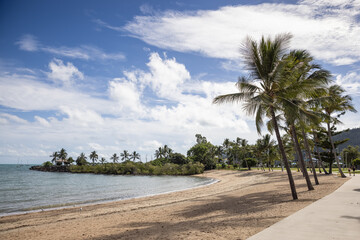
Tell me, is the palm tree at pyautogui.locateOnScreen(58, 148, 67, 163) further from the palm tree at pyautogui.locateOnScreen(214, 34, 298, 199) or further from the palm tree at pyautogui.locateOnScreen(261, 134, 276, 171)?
the palm tree at pyautogui.locateOnScreen(214, 34, 298, 199)

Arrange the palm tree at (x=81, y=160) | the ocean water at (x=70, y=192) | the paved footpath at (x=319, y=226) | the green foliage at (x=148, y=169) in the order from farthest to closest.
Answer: the palm tree at (x=81, y=160)
the green foliage at (x=148, y=169)
the ocean water at (x=70, y=192)
the paved footpath at (x=319, y=226)

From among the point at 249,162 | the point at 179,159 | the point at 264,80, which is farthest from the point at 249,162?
the point at 264,80

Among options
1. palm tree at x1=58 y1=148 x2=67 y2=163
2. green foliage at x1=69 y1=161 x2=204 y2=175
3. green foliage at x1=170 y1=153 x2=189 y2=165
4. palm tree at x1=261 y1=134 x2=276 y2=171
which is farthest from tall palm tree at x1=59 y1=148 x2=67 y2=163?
palm tree at x1=261 y1=134 x2=276 y2=171

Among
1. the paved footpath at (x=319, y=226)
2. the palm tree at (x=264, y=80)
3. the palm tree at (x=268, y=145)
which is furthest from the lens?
the palm tree at (x=268, y=145)

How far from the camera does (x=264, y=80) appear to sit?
37.3 ft

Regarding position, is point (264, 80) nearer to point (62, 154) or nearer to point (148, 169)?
point (148, 169)

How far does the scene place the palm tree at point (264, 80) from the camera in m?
10.8

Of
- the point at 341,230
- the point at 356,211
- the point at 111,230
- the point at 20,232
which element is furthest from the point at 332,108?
the point at 20,232

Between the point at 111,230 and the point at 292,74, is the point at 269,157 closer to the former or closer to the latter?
the point at 292,74

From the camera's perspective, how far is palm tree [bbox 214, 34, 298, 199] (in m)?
10.8

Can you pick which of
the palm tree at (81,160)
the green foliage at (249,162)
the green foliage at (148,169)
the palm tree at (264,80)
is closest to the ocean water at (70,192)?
the palm tree at (264,80)

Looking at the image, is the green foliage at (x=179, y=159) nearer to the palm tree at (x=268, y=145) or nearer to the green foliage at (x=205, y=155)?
the green foliage at (x=205, y=155)

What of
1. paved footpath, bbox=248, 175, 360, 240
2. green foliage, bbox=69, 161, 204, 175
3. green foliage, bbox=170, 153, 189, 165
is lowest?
paved footpath, bbox=248, 175, 360, 240

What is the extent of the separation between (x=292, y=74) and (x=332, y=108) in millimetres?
12753
